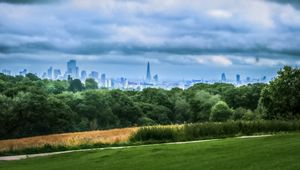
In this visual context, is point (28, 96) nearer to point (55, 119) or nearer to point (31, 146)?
point (55, 119)

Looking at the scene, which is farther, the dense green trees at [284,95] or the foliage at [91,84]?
the foliage at [91,84]

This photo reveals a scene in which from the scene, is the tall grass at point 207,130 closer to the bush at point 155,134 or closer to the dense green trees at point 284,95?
the bush at point 155,134

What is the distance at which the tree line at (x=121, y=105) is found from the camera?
5115cm

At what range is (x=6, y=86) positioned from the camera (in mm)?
82188

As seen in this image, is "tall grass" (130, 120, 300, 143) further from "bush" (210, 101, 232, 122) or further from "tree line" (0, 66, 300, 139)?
"bush" (210, 101, 232, 122)

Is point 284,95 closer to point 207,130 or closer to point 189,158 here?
point 207,130

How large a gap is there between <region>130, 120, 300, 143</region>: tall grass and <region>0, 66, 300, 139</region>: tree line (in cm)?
803

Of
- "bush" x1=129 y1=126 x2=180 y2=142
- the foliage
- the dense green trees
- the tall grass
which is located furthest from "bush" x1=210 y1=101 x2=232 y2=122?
"bush" x1=129 y1=126 x2=180 y2=142

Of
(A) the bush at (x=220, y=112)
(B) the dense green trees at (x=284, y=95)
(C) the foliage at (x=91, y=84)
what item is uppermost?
(C) the foliage at (x=91, y=84)

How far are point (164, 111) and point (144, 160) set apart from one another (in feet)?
252

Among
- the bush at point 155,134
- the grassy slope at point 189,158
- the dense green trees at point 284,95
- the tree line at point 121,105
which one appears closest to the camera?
the grassy slope at point 189,158

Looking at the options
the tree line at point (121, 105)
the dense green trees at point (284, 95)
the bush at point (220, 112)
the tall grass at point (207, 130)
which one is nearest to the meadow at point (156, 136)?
the tall grass at point (207, 130)

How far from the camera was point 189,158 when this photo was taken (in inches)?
733

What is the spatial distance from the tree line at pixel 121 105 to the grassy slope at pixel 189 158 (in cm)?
2177
